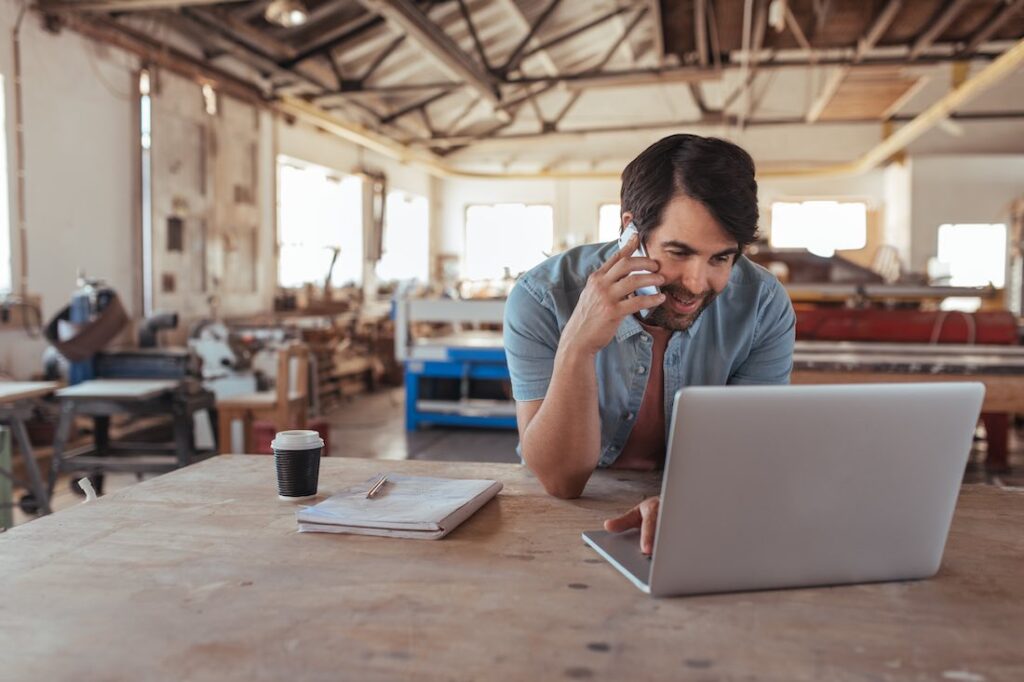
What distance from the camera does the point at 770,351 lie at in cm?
179

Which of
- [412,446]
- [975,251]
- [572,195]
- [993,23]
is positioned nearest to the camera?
[412,446]

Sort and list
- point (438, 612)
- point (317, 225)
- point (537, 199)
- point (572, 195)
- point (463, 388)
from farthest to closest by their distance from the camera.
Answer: point (537, 199), point (572, 195), point (317, 225), point (463, 388), point (438, 612)

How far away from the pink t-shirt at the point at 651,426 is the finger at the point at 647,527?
60 cm

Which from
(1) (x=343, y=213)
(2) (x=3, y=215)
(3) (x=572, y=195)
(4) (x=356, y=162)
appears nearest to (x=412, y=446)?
(2) (x=3, y=215)

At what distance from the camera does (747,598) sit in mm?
1002

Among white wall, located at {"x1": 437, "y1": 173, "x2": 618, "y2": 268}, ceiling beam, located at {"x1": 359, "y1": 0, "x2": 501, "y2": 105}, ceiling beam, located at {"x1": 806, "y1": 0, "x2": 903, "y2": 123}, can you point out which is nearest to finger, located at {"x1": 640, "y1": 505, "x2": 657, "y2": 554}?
ceiling beam, located at {"x1": 806, "y1": 0, "x2": 903, "y2": 123}

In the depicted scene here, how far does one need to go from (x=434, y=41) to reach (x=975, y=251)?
29.6 ft

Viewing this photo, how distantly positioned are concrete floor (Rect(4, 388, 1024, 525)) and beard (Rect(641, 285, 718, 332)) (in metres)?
2.29

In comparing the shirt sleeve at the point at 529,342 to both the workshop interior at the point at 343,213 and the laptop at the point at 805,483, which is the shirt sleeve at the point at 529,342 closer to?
the workshop interior at the point at 343,213

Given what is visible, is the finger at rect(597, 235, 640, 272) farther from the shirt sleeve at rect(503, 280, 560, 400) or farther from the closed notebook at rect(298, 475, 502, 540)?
the closed notebook at rect(298, 475, 502, 540)

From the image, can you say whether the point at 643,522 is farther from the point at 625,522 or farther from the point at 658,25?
the point at 658,25

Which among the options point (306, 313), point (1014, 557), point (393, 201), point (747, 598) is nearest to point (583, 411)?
point (747, 598)

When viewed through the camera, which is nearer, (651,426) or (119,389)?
(651,426)

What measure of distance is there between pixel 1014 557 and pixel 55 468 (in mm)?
4054
